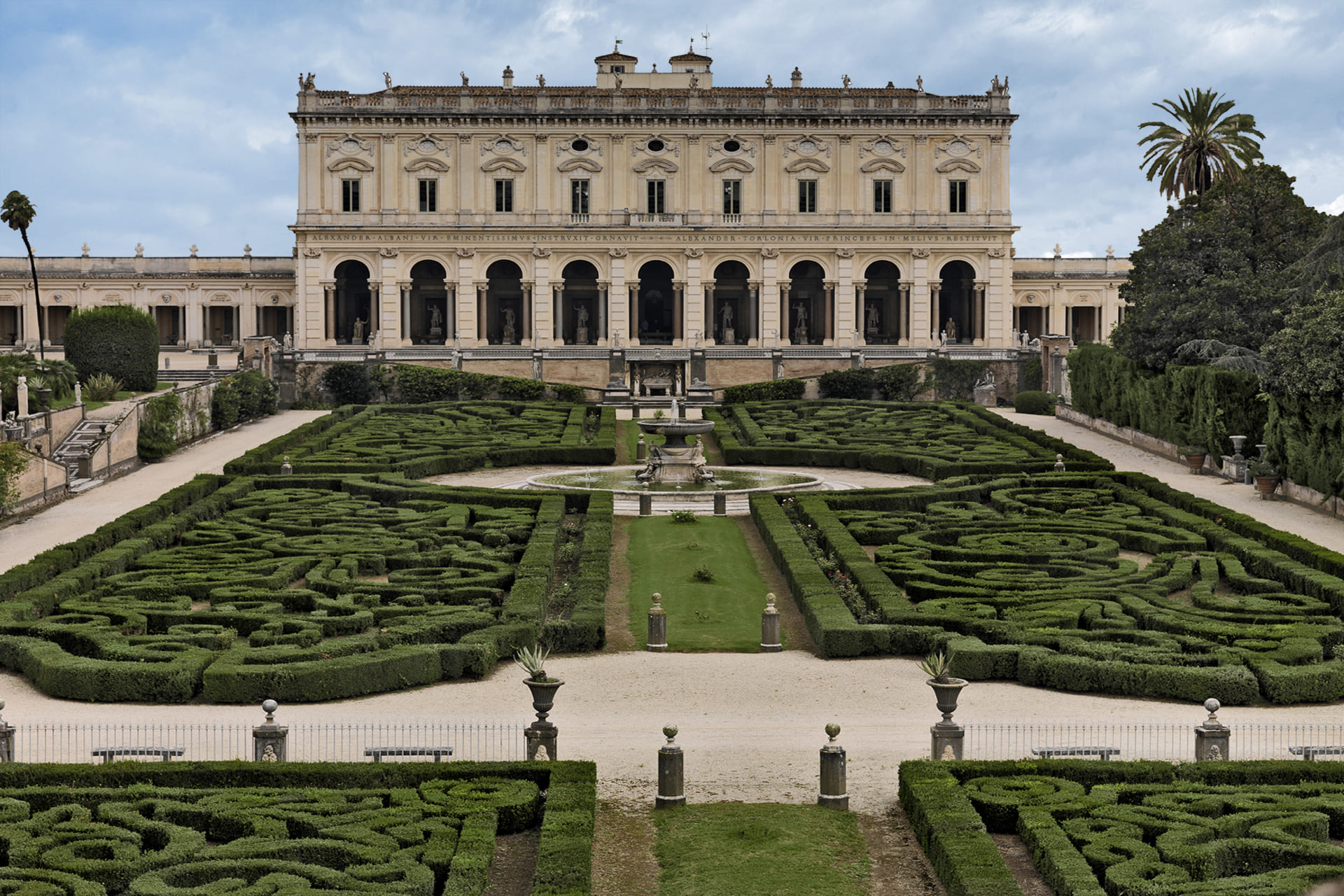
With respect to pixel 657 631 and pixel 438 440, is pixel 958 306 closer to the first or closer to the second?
pixel 438 440

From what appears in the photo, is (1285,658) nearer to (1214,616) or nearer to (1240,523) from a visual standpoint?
(1214,616)

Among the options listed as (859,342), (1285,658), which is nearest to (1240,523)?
(1285,658)

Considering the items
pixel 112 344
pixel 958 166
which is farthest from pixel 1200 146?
pixel 112 344

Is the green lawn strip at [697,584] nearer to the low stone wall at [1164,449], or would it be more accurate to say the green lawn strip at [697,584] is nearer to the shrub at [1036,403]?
the low stone wall at [1164,449]

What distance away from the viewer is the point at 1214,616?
22.2 m

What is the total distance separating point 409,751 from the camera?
16.2 m

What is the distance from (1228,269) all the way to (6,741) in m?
38.9

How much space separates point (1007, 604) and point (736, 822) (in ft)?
31.9

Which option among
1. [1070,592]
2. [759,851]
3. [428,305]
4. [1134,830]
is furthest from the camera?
[428,305]

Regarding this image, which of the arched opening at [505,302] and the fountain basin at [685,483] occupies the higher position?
the arched opening at [505,302]

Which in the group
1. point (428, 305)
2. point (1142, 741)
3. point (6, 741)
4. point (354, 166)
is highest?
point (354, 166)

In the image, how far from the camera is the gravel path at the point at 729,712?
16359mm

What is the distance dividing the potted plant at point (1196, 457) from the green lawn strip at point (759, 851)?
1143 inches

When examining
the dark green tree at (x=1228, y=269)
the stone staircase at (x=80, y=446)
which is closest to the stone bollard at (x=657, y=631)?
the stone staircase at (x=80, y=446)
